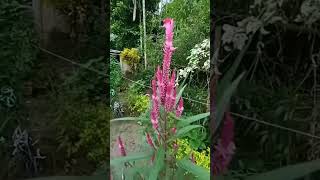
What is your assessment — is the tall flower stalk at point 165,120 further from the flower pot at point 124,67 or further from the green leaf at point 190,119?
the flower pot at point 124,67

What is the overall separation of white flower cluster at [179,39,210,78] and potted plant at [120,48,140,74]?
23 cm

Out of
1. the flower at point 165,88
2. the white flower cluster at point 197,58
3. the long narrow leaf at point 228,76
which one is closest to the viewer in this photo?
the long narrow leaf at point 228,76

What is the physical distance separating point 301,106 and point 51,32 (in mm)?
947

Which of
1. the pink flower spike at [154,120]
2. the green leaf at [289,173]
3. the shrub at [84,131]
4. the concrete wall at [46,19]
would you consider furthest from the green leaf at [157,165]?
the concrete wall at [46,19]

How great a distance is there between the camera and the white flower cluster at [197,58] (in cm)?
223

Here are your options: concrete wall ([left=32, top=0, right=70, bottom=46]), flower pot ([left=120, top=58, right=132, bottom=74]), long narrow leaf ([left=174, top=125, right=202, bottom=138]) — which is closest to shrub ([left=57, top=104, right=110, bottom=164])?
concrete wall ([left=32, top=0, right=70, bottom=46])

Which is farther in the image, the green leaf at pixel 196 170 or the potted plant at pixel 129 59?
the potted plant at pixel 129 59

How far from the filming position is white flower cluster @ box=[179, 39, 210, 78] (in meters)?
2.23

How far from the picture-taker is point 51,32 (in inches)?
68.7

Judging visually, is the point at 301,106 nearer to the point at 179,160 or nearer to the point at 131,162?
the point at 179,160

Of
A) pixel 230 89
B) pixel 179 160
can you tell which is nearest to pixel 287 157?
pixel 230 89

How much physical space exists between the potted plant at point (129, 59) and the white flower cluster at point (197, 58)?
0.23 meters

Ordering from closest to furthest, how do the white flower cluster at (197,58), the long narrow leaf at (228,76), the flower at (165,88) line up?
the long narrow leaf at (228,76), the flower at (165,88), the white flower cluster at (197,58)

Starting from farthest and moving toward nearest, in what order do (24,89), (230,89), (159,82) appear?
1. (159,82)
2. (24,89)
3. (230,89)
